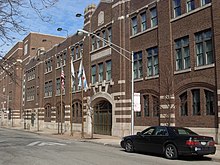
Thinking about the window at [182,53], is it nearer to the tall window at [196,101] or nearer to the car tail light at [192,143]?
the tall window at [196,101]

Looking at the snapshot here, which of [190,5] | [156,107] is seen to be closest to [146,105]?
Result: [156,107]

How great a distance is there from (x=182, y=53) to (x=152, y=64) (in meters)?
3.74

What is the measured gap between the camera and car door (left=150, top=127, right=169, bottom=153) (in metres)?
15.2

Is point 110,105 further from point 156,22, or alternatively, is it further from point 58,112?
point 58,112

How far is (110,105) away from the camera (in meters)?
33.1

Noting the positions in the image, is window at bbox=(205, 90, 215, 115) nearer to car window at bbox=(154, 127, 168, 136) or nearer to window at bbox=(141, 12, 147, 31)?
car window at bbox=(154, 127, 168, 136)

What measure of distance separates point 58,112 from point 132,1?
22526 mm

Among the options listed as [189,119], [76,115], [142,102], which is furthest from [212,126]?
[76,115]

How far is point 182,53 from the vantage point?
77.8 feet

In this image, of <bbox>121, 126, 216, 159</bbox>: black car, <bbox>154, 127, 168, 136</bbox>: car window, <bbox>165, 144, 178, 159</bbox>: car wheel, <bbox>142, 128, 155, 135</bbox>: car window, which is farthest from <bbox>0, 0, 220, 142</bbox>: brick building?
<bbox>165, 144, 178, 159</bbox>: car wheel

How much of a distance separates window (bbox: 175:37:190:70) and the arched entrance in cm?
1104

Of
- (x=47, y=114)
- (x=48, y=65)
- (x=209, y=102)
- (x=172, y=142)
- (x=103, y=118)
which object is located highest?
(x=48, y=65)

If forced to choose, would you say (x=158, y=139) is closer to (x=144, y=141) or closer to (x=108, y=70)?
(x=144, y=141)

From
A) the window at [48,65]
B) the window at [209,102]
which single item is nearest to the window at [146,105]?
the window at [209,102]
